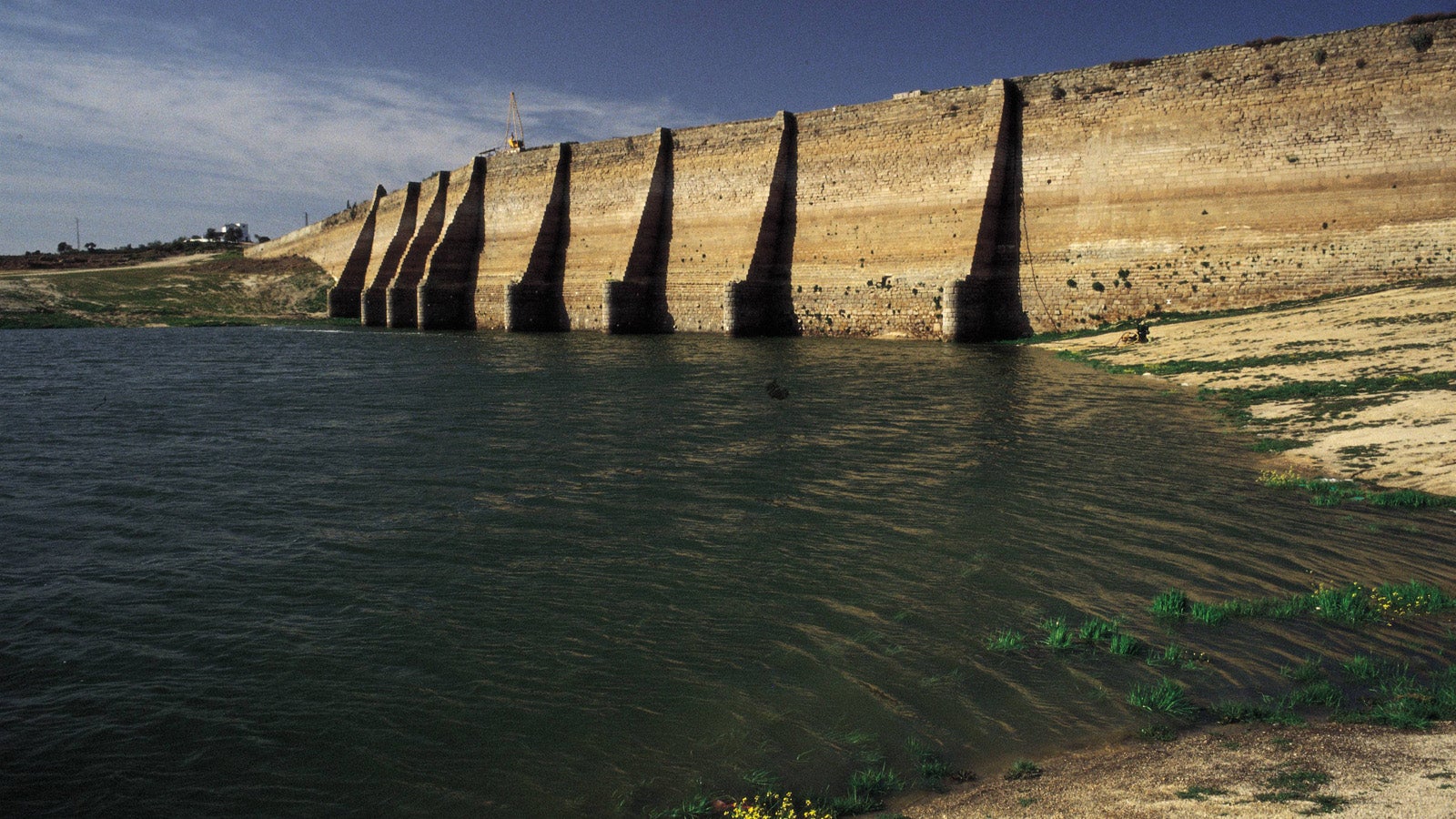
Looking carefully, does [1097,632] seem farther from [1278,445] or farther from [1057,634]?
[1278,445]

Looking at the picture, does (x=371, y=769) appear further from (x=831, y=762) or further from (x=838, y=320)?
(x=838, y=320)

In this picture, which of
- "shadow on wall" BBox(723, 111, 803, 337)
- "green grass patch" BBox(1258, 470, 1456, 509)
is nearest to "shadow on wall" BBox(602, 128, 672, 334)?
"shadow on wall" BBox(723, 111, 803, 337)

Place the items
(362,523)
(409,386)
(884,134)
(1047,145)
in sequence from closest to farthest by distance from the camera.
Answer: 1. (362,523)
2. (409,386)
3. (1047,145)
4. (884,134)

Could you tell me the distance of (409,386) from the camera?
19.1 m

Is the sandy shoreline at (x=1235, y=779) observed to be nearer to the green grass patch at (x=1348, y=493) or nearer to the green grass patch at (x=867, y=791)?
the green grass patch at (x=867, y=791)

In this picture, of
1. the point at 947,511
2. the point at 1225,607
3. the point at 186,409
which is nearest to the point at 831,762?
the point at 1225,607

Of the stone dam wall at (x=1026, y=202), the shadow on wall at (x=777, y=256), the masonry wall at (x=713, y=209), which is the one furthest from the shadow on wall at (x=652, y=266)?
the shadow on wall at (x=777, y=256)

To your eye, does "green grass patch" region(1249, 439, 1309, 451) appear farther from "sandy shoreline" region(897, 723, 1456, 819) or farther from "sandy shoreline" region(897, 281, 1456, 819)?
"sandy shoreline" region(897, 723, 1456, 819)

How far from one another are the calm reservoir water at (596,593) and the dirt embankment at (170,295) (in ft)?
139

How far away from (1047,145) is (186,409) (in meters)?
24.3

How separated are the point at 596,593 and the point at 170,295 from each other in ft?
198

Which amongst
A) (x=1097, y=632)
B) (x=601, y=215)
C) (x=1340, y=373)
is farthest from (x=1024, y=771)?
(x=601, y=215)

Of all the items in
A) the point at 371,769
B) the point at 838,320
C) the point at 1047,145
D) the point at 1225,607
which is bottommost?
the point at 371,769

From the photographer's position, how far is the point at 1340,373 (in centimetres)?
1306
